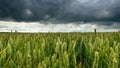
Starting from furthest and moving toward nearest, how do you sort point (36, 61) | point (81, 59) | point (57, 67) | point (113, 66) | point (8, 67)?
point (81, 59), point (36, 61), point (8, 67), point (57, 67), point (113, 66)

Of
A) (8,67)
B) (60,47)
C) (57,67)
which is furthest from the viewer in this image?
(60,47)

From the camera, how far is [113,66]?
1977 mm

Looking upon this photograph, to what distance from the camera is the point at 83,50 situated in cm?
349

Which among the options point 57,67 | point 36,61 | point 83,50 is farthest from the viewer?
point 83,50

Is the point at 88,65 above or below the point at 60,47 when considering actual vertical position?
below

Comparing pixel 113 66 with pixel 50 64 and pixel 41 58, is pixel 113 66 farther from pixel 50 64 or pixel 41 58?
pixel 41 58

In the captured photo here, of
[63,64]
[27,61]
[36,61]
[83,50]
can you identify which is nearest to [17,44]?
[83,50]

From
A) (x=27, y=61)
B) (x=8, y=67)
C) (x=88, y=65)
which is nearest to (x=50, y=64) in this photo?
(x=27, y=61)

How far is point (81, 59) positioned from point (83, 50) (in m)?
0.45

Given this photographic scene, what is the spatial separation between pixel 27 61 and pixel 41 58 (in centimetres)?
43

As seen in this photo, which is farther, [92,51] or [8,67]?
[92,51]

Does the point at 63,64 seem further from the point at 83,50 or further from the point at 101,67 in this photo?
the point at 83,50

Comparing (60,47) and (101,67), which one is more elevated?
(60,47)

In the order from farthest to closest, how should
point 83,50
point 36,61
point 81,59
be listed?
point 83,50 → point 81,59 → point 36,61
